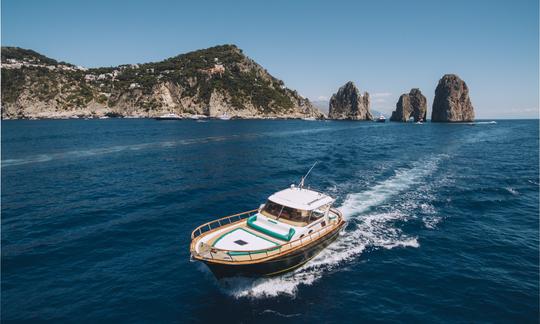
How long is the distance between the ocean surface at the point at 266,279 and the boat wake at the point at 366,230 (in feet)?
0.40

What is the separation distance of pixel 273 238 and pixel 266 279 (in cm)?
261

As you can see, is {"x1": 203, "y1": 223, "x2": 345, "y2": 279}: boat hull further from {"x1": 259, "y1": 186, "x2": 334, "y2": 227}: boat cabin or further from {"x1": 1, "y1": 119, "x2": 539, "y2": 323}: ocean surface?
{"x1": 259, "y1": 186, "x2": 334, "y2": 227}: boat cabin

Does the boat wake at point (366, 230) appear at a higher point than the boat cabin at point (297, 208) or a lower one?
lower

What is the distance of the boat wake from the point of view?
1797cm

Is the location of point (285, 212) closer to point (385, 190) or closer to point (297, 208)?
point (297, 208)

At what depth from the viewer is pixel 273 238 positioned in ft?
64.4

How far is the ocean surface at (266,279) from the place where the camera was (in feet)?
53.4

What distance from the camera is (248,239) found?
19.6 meters

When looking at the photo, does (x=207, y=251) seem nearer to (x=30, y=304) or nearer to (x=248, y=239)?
(x=248, y=239)

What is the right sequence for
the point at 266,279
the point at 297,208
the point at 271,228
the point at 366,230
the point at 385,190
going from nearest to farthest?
the point at 266,279
the point at 271,228
the point at 297,208
the point at 366,230
the point at 385,190

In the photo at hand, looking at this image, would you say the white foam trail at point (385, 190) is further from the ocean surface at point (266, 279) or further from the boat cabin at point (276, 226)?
the boat cabin at point (276, 226)

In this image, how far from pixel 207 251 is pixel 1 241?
61.0 ft

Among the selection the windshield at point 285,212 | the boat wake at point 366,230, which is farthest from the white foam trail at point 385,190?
the windshield at point 285,212

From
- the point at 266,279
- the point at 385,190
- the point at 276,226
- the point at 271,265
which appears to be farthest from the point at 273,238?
the point at 385,190
